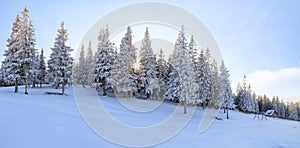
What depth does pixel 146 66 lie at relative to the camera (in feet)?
142

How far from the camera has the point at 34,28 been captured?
3275 cm

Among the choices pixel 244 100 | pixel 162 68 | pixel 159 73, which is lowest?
pixel 244 100

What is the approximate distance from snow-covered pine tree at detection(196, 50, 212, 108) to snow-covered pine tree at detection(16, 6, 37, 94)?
2936 cm

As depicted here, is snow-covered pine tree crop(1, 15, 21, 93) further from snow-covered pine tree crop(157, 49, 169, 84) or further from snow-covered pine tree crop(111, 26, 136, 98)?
snow-covered pine tree crop(157, 49, 169, 84)

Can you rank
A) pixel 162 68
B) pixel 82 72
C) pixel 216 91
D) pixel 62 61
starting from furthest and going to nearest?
pixel 82 72 → pixel 162 68 → pixel 216 91 → pixel 62 61

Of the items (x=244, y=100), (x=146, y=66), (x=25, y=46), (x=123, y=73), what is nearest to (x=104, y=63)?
(x=123, y=73)

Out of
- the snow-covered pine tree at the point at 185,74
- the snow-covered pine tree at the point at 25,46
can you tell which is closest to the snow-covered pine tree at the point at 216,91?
the snow-covered pine tree at the point at 185,74

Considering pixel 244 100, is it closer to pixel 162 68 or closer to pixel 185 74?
pixel 162 68

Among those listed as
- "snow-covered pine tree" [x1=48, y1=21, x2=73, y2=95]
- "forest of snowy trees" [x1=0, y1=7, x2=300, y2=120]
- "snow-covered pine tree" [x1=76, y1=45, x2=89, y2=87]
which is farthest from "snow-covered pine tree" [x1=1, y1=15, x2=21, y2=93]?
"snow-covered pine tree" [x1=76, y1=45, x2=89, y2=87]

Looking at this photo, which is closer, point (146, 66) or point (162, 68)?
point (146, 66)

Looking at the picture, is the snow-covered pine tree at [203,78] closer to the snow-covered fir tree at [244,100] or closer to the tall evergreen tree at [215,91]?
the tall evergreen tree at [215,91]

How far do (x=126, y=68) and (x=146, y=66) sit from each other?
6219 mm

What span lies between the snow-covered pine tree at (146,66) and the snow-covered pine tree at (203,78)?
8973 millimetres

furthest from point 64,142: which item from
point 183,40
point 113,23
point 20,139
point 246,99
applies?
point 246,99
